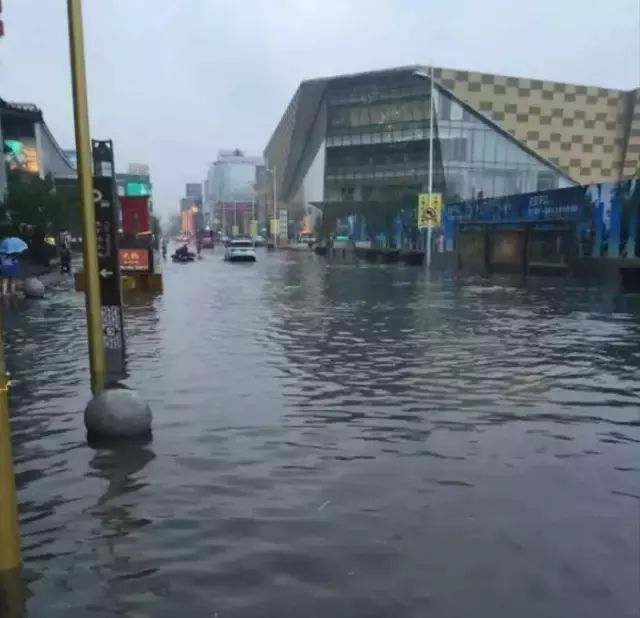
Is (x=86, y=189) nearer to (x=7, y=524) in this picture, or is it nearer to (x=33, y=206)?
(x=7, y=524)

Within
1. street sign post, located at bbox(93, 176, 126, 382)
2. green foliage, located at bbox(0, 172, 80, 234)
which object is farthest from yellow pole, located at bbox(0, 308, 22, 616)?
green foliage, located at bbox(0, 172, 80, 234)

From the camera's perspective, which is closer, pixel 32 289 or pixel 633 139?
pixel 32 289

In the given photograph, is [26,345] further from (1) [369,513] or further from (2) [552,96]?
(2) [552,96]

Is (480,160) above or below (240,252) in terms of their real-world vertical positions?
above

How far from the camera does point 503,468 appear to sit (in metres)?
6.30

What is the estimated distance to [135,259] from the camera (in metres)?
24.7

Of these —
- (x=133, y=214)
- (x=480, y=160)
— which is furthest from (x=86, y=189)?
(x=480, y=160)

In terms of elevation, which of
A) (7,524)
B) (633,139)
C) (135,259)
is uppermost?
(633,139)

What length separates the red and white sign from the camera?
80.5 feet

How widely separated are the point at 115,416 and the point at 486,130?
73562 millimetres

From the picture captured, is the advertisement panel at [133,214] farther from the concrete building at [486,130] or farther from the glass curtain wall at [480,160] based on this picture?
the glass curtain wall at [480,160]

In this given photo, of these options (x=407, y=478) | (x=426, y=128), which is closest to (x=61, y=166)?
(x=426, y=128)

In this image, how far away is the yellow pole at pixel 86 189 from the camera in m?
6.79

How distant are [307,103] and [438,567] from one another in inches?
3618
